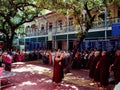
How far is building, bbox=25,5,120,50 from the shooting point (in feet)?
73.8

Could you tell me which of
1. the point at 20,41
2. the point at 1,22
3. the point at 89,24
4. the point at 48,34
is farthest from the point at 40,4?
the point at 20,41

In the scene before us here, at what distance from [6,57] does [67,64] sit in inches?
174

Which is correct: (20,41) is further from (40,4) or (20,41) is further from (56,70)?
(56,70)

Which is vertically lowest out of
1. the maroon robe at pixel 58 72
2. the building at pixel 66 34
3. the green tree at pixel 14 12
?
the maroon robe at pixel 58 72

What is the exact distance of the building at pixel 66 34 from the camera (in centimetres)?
2250

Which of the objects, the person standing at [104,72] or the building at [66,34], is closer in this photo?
the person standing at [104,72]

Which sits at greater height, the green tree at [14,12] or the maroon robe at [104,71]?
the green tree at [14,12]

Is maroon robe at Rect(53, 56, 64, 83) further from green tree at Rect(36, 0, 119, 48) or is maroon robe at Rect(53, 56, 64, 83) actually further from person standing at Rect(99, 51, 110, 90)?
green tree at Rect(36, 0, 119, 48)

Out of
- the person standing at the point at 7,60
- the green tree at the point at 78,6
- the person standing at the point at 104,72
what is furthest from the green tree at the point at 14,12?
the person standing at the point at 104,72

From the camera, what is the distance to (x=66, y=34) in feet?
98.7

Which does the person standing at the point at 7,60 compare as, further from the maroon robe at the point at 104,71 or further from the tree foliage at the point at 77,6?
the maroon robe at the point at 104,71

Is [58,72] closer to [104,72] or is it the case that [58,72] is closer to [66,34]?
[104,72]

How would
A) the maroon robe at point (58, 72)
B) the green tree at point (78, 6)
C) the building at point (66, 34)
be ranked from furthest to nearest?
the building at point (66, 34)
the green tree at point (78, 6)
the maroon robe at point (58, 72)

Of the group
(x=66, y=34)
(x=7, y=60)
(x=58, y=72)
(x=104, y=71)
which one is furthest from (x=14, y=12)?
(x=104, y=71)
